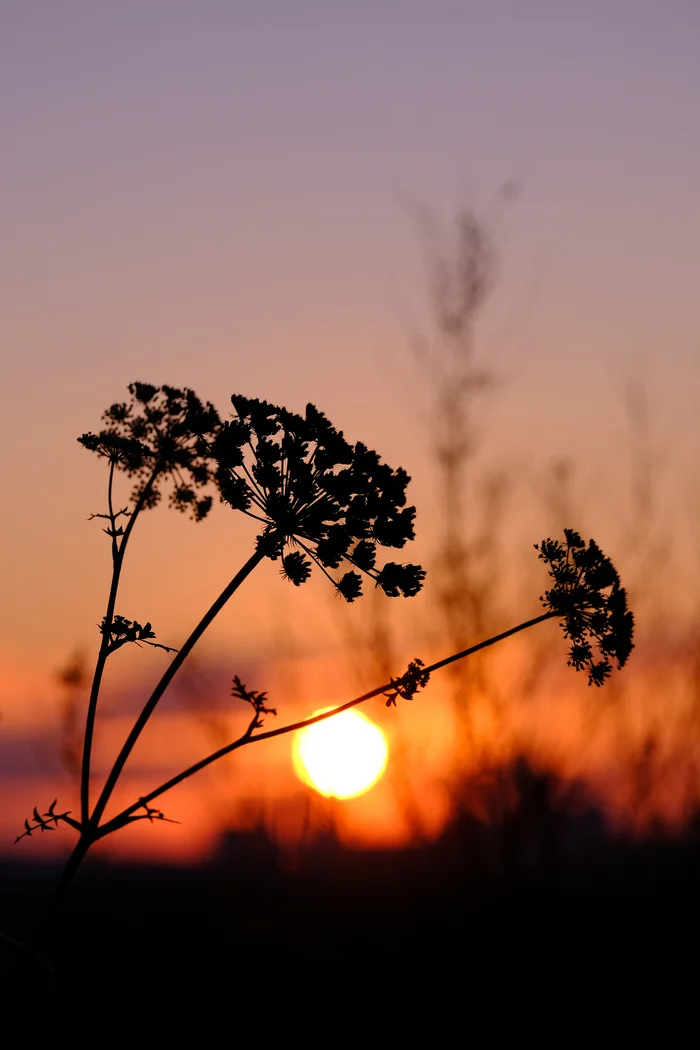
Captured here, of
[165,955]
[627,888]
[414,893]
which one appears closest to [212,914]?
[165,955]

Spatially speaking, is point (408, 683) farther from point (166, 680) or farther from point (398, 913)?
point (398, 913)

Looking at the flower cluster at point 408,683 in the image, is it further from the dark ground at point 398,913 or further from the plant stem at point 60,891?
the dark ground at point 398,913

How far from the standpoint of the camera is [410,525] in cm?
719

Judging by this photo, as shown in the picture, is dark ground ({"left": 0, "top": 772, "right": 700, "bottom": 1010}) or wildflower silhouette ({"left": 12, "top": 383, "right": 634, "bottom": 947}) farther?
dark ground ({"left": 0, "top": 772, "right": 700, "bottom": 1010})

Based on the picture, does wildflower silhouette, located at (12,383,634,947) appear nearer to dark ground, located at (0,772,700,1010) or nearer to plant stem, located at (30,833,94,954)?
plant stem, located at (30,833,94,954)

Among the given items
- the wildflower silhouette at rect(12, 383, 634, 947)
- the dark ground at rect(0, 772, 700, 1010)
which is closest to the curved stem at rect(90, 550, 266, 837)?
the wildflower silhouette at rect(12, 383, 634, 947)

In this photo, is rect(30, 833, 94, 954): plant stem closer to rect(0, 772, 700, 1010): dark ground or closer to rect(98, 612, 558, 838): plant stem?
rect(98, 612, 558, 838): plant stem

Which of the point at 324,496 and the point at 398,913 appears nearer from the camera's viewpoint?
the point at 324,496

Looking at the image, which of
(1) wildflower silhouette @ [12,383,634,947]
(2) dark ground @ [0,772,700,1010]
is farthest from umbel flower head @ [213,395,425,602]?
(2) dark ground @ [0,772,700,1010]

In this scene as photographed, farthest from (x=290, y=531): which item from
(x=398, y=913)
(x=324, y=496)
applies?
(x=398, y=913)

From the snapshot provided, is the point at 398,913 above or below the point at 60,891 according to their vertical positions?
above

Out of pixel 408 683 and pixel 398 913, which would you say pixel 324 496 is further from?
pixel 398 913

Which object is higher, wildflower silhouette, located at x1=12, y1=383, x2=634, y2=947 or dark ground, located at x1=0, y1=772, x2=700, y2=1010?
dark ground, located at x1=0, y1=772, x2=700, y2=1010

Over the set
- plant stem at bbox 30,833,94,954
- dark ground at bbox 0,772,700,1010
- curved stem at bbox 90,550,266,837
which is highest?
dark ground at bbox 0,772,700,1010
